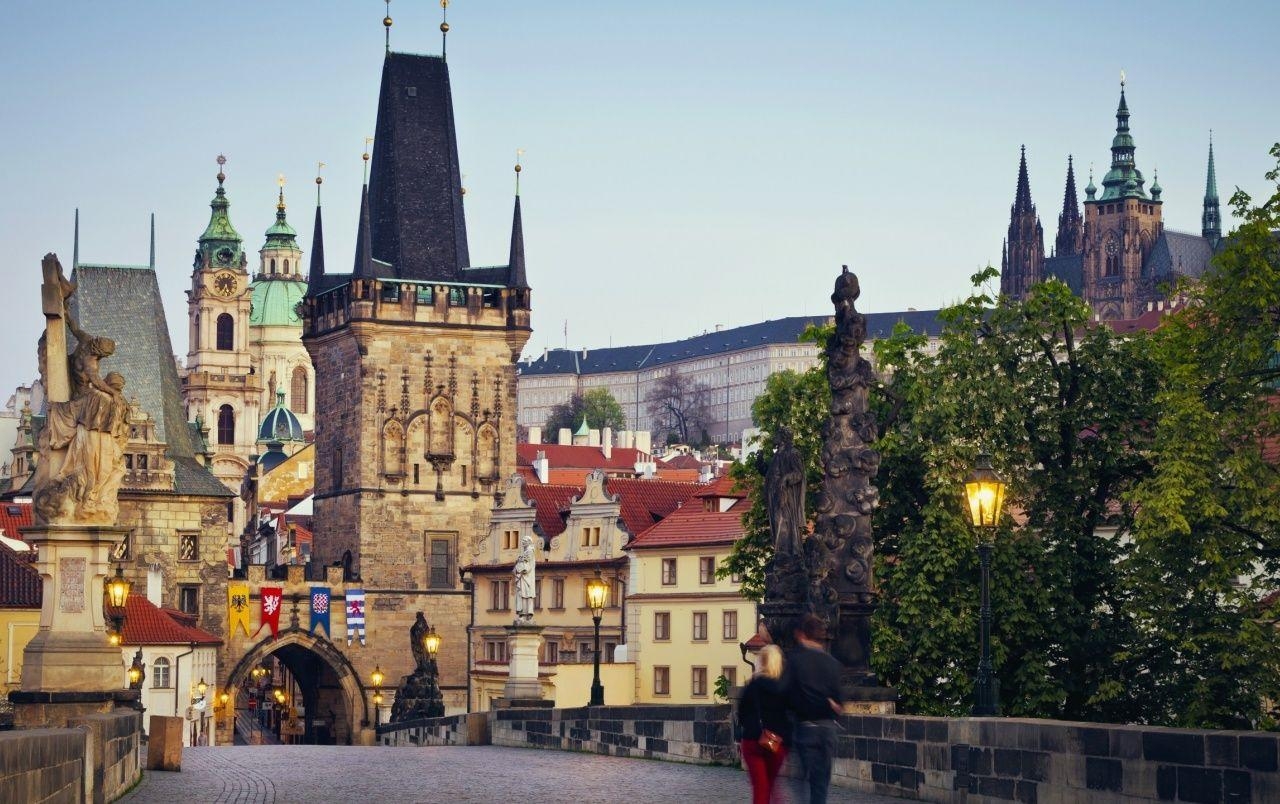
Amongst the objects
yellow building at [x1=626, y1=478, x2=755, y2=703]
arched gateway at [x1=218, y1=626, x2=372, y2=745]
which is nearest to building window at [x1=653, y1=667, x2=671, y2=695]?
yellow building at [x1=626, y1=478, x2=755, y2=703]

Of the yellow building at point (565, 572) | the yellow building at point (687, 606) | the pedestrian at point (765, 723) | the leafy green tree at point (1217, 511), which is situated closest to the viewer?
the pedestrian at point (765, 723)

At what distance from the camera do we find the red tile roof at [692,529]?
76.4 meters

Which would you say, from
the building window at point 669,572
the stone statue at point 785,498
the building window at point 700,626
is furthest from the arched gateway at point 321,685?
the stone statue at point 785,498

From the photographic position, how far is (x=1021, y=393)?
43406 mm

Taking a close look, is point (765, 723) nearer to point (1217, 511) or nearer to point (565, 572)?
point (1217, 511)

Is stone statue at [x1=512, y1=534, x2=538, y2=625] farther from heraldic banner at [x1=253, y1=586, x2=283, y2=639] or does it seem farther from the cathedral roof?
the cathedral roof

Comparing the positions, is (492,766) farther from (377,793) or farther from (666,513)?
(666,513)

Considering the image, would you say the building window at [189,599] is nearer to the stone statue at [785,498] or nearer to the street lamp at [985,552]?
the stone statue at [785,498]

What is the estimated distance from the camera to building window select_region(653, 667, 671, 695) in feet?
256

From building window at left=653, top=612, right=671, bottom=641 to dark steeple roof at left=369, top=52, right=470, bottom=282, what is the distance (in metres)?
23.1

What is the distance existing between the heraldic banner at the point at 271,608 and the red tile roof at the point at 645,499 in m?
14.3

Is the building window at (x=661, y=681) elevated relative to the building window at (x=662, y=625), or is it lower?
lower

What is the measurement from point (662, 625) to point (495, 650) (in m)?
13.1

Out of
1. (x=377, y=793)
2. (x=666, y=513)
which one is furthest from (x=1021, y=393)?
(x=666, y=513)
